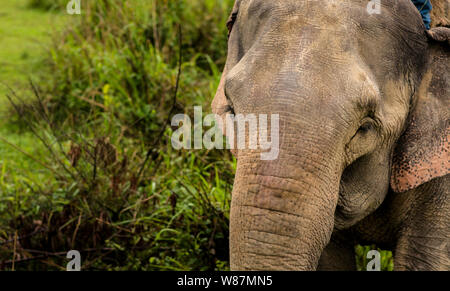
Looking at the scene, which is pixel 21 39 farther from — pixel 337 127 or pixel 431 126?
pixel 337 127

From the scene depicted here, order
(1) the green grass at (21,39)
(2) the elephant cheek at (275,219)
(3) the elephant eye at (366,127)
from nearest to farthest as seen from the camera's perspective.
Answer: (2) the elephant cheek at (275,219) < (3) the elephant eye at (366,127) < (1) the green grass at (21,39)

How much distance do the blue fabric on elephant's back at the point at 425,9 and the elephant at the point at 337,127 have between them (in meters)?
0.05

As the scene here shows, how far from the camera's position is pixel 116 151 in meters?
4.33

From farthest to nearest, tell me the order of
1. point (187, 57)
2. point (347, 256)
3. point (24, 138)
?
point (187, 57) < point (24, 138) < point (347, 256)

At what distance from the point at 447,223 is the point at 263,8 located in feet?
3.65

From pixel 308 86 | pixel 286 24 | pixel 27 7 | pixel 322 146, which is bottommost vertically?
pixel 322 146

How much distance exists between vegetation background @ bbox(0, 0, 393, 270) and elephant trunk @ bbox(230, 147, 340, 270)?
5.06ft

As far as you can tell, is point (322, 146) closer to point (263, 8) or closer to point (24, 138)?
point (263, 8)

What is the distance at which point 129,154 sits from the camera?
470cm

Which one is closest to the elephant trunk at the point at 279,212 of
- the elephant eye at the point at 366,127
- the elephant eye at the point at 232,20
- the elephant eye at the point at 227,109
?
the elephant eye at the point at 366,127

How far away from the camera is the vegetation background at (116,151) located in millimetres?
3990

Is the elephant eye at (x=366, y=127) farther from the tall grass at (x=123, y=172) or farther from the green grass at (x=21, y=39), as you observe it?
the green grass at (x=21, y=39)

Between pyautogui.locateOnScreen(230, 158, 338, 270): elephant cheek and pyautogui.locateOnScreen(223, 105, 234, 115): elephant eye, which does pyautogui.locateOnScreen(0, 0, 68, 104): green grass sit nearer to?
pyautogui.locateOnScreen(223, 105, 234, 115): elephant eye
